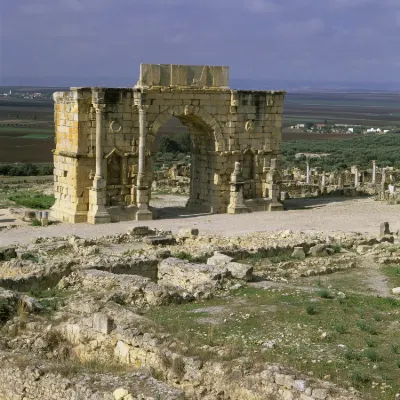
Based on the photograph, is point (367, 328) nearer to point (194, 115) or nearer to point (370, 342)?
point (370, 342)

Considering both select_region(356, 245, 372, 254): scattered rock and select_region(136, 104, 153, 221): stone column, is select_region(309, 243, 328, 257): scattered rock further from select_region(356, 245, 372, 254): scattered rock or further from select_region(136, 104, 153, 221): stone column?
Result: select_region(136, 104, 153, 221): stone column

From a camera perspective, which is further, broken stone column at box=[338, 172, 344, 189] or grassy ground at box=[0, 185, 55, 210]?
broken stone column at box=[338, 172, 344, 189]

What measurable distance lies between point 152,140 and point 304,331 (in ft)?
50.8

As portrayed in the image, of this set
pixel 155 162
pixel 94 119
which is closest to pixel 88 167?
pixel 94 119

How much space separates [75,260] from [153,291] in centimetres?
334

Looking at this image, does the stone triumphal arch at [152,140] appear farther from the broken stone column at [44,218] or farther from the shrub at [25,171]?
the shrub at [25,171]

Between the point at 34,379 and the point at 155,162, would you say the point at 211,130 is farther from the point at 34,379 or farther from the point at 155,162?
the point at 155,162

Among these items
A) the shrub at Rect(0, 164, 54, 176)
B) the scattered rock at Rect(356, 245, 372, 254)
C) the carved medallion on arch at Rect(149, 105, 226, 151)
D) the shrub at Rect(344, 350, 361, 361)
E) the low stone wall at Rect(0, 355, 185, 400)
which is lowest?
the low stone wall at Rect(0, 355, 185, 400)

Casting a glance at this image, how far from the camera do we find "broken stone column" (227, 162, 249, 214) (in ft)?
90.2

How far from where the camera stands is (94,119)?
25.5m

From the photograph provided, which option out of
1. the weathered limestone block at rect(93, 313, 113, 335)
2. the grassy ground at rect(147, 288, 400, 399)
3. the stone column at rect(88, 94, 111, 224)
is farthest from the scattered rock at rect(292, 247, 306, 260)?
the weathered limestone block at rect(93, 313, 113, 335)

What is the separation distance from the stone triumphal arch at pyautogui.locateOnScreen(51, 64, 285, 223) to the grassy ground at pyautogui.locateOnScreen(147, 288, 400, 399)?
11877 millimetres

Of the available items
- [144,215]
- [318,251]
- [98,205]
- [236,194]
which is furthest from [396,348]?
[236,194]

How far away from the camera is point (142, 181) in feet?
85.5
